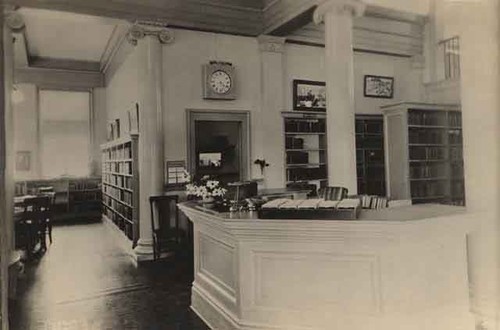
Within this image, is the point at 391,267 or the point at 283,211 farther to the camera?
the point at 283,211

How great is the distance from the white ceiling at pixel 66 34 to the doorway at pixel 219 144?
168 cm

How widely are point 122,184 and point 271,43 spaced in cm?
306

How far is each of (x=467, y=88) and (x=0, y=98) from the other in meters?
2.37

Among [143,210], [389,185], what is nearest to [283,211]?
[143,210]

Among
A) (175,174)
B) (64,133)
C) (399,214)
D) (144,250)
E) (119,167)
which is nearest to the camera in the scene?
(399,214)

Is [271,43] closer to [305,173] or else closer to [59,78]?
[305,173]

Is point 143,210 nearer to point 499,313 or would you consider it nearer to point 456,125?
point 499,313

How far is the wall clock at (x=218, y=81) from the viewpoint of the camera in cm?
536

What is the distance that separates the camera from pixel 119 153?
6.22 meters

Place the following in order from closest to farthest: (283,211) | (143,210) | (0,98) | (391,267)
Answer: (0,98), (391,267), (283,211), (143,210)

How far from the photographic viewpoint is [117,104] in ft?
21.4

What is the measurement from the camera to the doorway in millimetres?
5383

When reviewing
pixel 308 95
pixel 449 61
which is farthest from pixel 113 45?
pixel 449 61

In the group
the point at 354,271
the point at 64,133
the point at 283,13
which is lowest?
the point at 354,271
